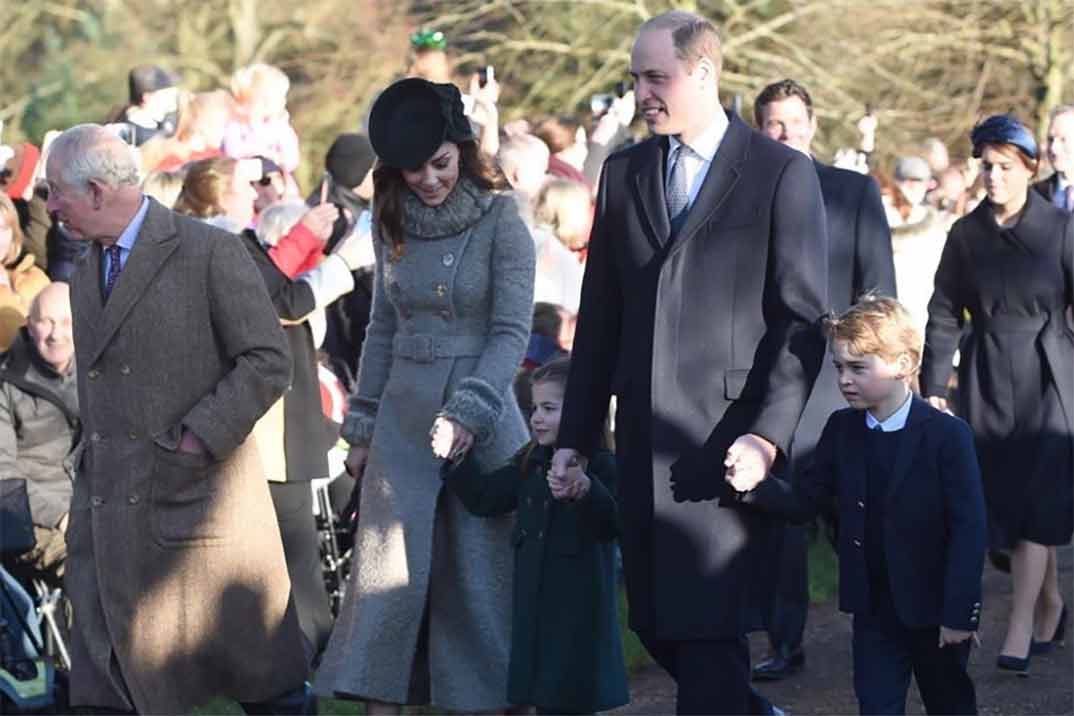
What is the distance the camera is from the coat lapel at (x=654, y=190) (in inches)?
217

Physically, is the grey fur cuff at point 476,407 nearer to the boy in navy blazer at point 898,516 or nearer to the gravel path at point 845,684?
the boy in navy blazer at point 898,516

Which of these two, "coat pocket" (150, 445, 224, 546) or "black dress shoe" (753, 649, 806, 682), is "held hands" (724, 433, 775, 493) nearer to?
"coat pocket" (150, 445, 224, 546)

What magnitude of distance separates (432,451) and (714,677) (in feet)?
4.85

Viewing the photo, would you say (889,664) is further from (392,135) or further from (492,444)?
(392,135)

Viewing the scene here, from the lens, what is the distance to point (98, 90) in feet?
90.8

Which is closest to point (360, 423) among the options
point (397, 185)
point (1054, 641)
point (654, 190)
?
point (397, 185)

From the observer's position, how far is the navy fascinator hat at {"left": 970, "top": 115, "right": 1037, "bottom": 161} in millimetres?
8141

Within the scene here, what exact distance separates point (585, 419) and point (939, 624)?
1124 millimetres

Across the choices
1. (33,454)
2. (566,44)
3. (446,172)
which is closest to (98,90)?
(566,44)

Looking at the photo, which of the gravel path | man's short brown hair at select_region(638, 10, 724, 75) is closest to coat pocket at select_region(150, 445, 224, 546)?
man's short brown hair at select_region(638, 10, 724, 75)

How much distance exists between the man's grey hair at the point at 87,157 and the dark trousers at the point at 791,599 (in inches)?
129

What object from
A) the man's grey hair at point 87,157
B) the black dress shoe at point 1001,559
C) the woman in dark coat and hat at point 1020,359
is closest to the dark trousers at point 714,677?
the man's grey hair at point 87,157

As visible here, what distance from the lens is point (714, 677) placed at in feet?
18.0

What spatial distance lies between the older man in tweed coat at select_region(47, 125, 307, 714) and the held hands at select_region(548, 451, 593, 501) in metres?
0.95
